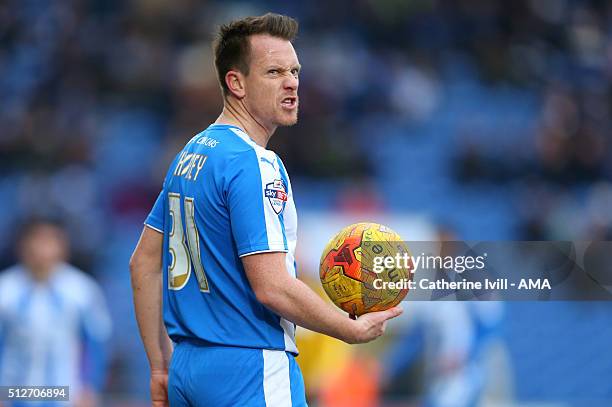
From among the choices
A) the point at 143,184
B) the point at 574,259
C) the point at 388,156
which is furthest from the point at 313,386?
the point at 574,259

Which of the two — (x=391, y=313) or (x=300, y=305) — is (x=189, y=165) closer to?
(x=300, y=305)

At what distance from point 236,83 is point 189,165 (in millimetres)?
359

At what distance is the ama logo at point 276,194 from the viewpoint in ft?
11.7

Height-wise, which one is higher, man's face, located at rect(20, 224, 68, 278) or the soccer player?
man's face, located at rect(20, 224, 68, 278)

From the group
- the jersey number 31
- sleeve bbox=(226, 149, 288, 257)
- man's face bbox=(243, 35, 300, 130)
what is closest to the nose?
man's face bbox=(243, 35, 300, 130)

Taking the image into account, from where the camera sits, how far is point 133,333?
11055mm

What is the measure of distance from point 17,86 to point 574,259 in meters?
12.3

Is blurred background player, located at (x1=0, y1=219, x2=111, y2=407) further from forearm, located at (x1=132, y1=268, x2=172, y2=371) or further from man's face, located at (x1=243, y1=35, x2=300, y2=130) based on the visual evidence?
man's face, located at (x1=243, y1=35, x2=300, y2=130)

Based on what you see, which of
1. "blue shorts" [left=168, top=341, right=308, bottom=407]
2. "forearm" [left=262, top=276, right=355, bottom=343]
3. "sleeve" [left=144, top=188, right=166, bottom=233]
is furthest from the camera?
"sleeve" [left=144, top=188, right=166, bottom=233]

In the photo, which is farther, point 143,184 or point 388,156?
point 388,156

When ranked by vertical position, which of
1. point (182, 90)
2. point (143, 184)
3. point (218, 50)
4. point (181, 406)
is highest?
point (182, 90)

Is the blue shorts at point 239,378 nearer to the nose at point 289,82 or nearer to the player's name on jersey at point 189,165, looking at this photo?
the player's name on jersey at point 189,165

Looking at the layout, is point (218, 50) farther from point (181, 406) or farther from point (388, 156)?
point (388, 156)

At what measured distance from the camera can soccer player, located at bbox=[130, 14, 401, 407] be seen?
351cm
